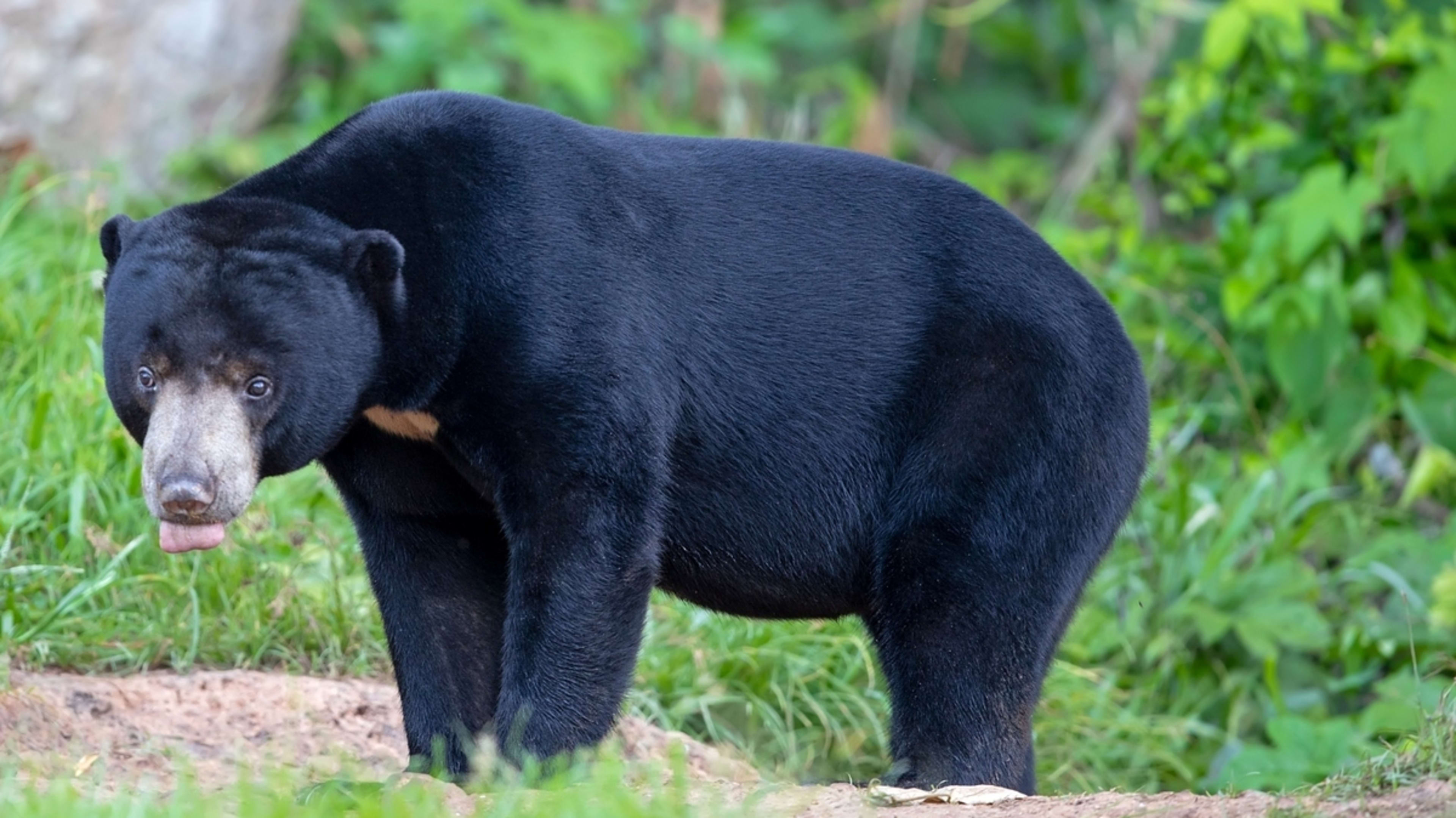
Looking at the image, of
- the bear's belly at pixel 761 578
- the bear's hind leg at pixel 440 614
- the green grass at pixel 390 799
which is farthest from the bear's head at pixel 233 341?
the bear's belly at pixel 761 578

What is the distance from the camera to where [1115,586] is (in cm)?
663

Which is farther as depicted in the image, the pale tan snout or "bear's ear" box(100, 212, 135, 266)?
"bear's ear" box(100, 212, 135, 266)

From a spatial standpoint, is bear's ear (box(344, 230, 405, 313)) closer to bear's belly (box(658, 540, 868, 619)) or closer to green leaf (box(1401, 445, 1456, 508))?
bear's belly (box(658, 540, 868, 619))

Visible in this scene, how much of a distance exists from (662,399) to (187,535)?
1.07 meters

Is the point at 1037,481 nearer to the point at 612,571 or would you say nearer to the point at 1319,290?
the point at 612,571

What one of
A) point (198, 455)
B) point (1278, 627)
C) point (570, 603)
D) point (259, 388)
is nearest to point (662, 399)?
point (570, 603)

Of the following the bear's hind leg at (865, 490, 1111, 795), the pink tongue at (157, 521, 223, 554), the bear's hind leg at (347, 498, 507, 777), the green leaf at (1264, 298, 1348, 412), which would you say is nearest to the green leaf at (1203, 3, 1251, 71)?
the green leaf at (1264, 298, 1348, 412)

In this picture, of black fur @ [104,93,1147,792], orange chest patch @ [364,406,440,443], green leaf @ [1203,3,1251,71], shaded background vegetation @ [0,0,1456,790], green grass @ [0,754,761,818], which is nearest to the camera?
green grass @ [0,754,761,818]

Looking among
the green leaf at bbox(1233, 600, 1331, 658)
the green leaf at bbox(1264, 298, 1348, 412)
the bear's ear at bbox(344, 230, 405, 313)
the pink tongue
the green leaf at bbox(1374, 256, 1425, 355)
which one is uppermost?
the bear's ear at bbox(344, 230, 405, 313)

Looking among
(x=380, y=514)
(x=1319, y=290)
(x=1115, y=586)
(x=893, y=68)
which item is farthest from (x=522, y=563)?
(x=893, y=68)

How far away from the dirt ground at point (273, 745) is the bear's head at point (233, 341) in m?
0.62

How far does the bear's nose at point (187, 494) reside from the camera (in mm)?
3576

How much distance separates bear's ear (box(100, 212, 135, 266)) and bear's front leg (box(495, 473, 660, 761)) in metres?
1.00

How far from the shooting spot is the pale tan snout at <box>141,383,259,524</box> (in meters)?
3.60
